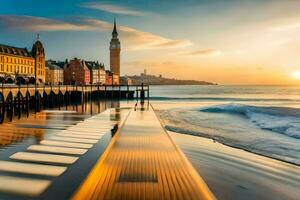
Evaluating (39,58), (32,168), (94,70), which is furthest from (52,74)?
(32,168)

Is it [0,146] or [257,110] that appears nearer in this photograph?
[0,146]

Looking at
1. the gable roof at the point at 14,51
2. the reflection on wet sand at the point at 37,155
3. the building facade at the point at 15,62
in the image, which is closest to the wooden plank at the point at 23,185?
the reflection on wet sand at the point at 37,155

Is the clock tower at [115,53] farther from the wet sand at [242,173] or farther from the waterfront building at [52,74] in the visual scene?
the wet sand at [242,173]

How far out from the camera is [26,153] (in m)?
12.7

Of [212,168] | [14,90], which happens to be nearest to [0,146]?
[212,168]

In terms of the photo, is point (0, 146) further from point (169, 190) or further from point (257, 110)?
point (257, 110)

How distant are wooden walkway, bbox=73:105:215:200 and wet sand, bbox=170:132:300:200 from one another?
4.12ft

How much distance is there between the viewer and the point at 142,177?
841 centimetres

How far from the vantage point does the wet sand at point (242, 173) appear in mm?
9516

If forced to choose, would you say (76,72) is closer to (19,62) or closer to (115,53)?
(19,62)

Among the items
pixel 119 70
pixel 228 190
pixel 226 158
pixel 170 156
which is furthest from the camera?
pixel 119 70

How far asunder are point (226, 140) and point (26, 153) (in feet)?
38.1

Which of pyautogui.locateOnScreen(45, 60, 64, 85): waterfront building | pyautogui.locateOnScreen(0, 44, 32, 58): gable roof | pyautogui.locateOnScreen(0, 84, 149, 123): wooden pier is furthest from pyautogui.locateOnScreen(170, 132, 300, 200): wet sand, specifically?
pyautogui.locateOnScreen(45, 60, 64, 85): waterfront building

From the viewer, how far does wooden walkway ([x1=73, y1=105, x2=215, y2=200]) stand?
7062 millimetres
